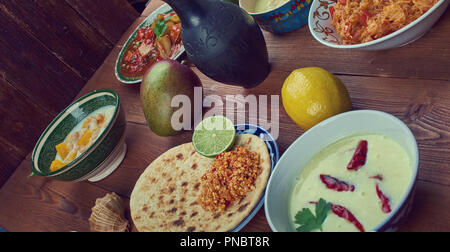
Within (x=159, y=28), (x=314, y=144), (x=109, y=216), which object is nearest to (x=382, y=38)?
Answer: (x=314, y=144)

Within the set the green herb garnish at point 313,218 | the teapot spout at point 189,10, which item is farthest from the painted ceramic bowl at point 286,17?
the green herb garnish at point 313,218

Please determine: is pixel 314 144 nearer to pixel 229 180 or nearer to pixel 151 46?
pixel 229 180

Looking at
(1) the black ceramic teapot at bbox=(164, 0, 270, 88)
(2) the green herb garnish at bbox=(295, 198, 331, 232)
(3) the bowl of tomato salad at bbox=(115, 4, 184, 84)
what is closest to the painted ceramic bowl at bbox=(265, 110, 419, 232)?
(2) the green herb garnish at bbox=(295, 198, 331, 232)

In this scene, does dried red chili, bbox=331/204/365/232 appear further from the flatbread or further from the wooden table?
the flatbread

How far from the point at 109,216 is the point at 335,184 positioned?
813 millimetres

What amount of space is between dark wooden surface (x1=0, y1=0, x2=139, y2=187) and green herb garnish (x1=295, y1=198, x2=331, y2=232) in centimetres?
213

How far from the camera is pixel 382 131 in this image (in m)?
0.87

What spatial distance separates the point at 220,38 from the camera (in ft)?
4.06

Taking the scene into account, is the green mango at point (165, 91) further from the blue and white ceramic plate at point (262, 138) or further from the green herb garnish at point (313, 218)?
the green herb garnish at point (313, 218)

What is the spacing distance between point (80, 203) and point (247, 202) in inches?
32.4

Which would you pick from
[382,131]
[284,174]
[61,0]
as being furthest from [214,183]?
[61,0]

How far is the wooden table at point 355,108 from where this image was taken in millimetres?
901

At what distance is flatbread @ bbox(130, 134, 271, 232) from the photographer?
1.11 metres

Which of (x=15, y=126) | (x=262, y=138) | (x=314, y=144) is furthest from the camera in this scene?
(x=15, y=126)
